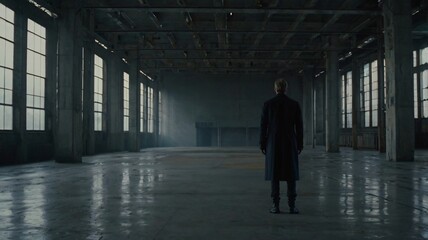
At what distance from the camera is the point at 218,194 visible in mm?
8117

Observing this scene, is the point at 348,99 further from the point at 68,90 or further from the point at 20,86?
the point at 20,86

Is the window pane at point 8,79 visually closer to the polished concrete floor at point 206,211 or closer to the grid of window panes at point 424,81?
the polished concrete floor at point 206,211

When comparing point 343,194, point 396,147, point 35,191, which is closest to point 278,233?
point 343,194

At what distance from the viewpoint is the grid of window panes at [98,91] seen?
28.6 m

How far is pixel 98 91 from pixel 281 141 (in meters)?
24.9

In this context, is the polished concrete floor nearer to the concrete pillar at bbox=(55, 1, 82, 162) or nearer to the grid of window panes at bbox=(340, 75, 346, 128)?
the concrete pillar at bbox=(55, 1, 82, 162)

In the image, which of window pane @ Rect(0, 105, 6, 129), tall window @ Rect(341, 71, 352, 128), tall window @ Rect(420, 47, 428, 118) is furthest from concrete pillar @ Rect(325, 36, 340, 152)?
window pane @ Rect(0, 105, 6, 129)

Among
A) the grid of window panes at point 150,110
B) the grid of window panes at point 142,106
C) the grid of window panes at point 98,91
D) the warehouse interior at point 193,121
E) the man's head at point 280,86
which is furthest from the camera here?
the grid of window panes at point 150,110

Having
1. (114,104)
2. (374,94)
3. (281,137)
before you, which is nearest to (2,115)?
(114,104)

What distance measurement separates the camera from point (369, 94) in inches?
1420

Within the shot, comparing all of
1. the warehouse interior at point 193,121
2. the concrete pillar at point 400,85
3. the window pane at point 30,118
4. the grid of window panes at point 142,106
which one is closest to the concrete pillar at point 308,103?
the warehouse interior at point 193,121

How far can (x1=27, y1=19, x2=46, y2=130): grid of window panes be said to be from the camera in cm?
1973

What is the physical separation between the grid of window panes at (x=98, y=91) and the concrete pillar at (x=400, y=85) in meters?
18.5

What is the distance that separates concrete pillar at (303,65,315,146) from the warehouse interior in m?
0.14
